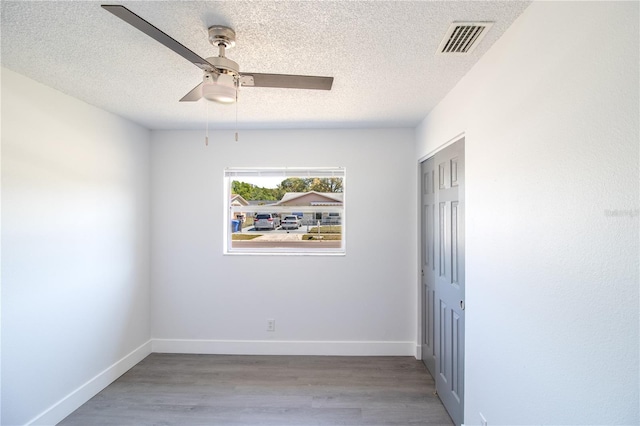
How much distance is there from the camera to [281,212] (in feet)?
10.5

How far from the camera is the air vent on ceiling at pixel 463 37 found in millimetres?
1300

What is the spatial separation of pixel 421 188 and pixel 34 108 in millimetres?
3177

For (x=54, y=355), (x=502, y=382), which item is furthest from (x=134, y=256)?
(x=502, y=382)

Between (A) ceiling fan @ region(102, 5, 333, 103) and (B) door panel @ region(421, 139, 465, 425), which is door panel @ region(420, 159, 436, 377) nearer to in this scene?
(B) door panel @ region(421, 139, 465, 425)

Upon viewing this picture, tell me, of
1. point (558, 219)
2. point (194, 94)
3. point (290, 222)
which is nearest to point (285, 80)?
point (194, 94)

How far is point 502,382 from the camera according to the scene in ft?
4.57

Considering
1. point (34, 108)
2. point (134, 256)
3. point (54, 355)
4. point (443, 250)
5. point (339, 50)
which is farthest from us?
point (134, 256)

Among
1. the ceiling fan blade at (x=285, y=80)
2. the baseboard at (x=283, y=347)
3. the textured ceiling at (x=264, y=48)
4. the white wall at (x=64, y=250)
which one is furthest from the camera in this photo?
the baseboard at (x=283, y=347)

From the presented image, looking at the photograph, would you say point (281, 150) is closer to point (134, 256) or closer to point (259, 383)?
point (134, 256)

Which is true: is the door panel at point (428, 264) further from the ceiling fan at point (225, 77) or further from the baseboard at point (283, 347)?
the ceiling fan at point (225, 77)

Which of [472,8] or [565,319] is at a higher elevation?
[472,8]

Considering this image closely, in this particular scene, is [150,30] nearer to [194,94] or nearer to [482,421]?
[194,94]

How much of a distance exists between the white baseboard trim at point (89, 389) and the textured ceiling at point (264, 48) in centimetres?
230

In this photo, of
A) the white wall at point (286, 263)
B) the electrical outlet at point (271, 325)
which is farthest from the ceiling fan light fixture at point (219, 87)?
the electrical outlet at point (271, 325)
